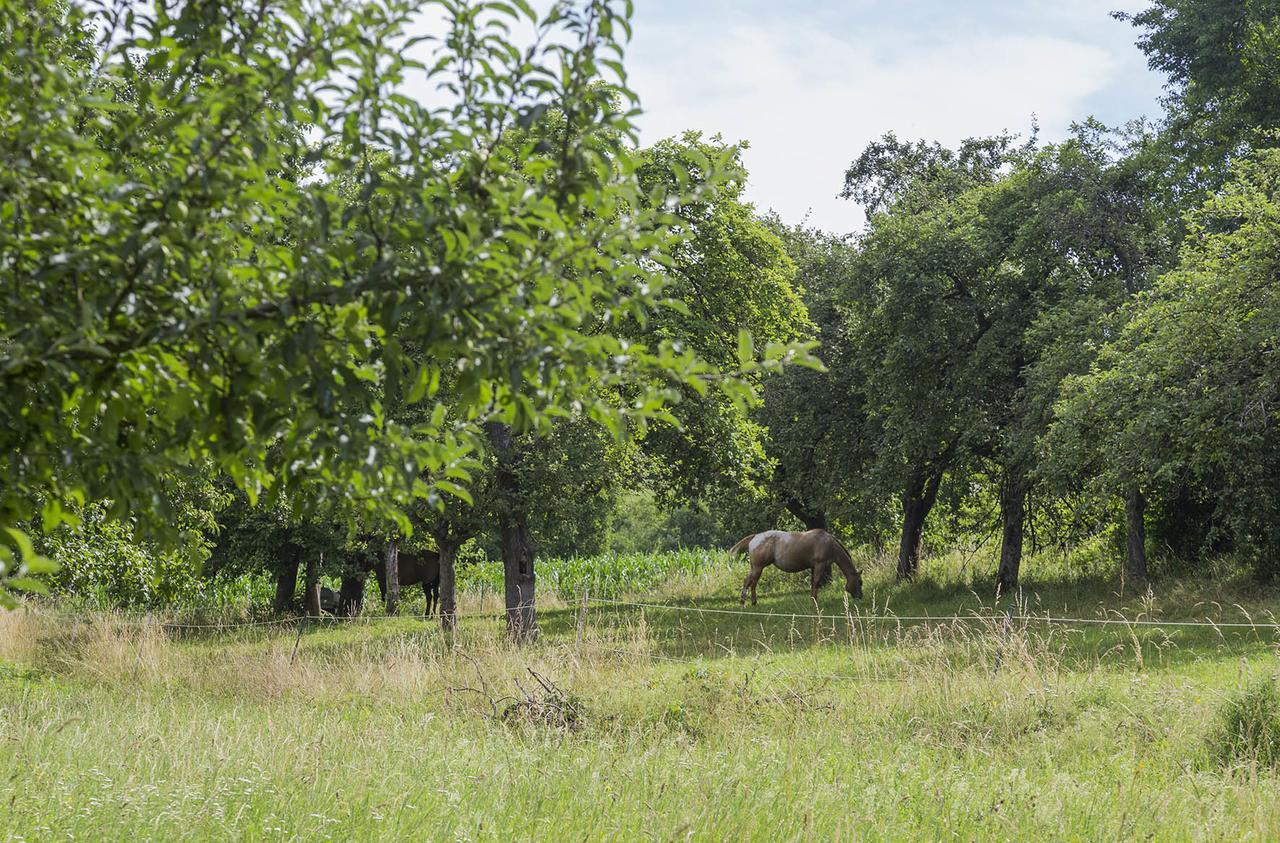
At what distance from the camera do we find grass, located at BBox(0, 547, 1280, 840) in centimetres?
589

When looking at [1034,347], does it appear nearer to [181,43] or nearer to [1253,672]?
[1253,672]

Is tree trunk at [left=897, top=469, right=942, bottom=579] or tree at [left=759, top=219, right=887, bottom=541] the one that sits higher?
tree at [left=759, top=219, right=887, bottom=541]

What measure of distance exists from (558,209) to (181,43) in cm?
113

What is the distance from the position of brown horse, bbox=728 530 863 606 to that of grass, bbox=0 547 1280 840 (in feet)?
31.3

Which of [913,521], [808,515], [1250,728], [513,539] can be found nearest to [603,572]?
[808,515]

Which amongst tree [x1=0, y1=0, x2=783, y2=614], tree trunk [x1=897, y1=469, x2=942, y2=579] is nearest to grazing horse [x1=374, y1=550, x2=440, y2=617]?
tree trunk [x1=897, y1=469, x2=942, y2=579]

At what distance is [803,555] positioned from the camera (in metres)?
25.6

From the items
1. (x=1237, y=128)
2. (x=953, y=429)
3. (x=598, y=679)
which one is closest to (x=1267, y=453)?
(x=953, y=429)

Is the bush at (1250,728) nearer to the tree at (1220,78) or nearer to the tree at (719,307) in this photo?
the tree at (719,307)

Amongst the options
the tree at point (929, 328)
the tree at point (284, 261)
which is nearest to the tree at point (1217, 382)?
the tree at point (929, 328)

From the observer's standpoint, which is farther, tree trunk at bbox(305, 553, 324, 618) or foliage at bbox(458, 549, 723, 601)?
foliage at bbox(458, 549, 723, 601)

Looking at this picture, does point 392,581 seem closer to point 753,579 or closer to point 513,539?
point 753,579

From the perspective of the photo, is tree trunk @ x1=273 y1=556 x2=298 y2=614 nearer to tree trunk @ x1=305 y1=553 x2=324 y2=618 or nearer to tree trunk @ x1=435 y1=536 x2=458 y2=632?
tree trunk @ x1=305 y1=553 x2=324 y2=618

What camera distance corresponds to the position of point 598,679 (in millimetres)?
10711
